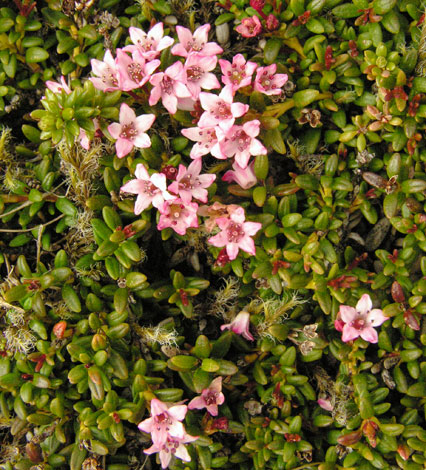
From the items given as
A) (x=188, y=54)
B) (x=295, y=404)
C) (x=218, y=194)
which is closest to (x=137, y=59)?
(x=188, y=54)

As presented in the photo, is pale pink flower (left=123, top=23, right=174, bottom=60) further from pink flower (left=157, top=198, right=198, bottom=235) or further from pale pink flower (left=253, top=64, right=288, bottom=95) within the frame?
pink flower (left=157, top=198, right=198, bottom=235)

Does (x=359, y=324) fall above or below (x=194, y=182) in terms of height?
below

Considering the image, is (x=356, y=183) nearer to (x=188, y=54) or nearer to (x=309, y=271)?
(x=309, y=271)

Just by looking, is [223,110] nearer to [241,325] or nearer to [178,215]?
[178,215]

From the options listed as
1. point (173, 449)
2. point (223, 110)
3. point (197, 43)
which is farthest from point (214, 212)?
point (173, 449)

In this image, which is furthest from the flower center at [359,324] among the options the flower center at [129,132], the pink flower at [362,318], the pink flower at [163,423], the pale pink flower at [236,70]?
the flower center at [129,132]

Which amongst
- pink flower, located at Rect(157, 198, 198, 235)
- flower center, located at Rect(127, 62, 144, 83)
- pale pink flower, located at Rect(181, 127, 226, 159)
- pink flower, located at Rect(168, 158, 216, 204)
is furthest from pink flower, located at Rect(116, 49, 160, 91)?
pink flower, located at Rect(157, 198, 198, 235)
